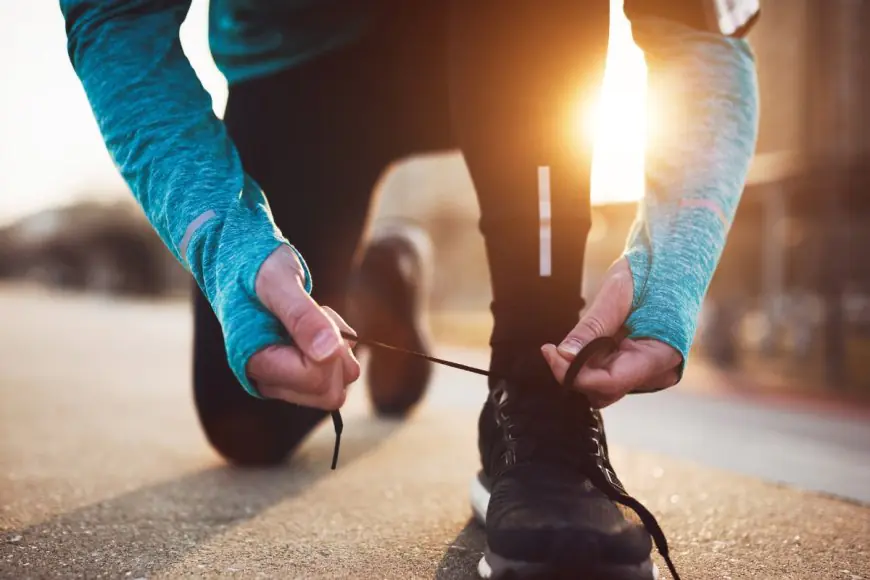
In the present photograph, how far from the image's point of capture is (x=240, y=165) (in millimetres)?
758

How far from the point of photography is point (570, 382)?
646mm

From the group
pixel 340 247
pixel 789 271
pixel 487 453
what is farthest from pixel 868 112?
pixel 487 453

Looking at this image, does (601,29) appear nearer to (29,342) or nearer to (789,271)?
(29,342)

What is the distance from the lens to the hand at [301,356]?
1.89 ft

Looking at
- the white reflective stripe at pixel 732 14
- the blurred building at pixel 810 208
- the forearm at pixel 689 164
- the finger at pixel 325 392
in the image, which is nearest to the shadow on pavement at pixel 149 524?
the finger at pixel 325 392

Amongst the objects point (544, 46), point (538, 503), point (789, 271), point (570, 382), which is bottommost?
point (789, 271)

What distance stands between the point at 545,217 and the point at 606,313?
0.17m

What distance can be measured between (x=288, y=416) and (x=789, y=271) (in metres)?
4.82

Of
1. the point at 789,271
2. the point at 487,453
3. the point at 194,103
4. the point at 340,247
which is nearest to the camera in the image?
the point at 194,103

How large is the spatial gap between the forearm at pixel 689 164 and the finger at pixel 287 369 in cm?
30

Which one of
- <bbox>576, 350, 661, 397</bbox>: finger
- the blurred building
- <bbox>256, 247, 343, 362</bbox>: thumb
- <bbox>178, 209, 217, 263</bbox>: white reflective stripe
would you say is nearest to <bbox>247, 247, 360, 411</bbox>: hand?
<bbox>256, 247, 343, 362</bbox>: thumb

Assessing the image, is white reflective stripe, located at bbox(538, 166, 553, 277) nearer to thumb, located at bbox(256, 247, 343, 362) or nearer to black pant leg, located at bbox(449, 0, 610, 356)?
black pant leg, located at bbox(449, 0, 610, 356)

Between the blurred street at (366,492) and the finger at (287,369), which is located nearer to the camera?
the finger at (287,369)

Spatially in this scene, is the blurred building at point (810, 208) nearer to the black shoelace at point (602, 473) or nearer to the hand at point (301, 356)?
the black shoelace at point (602, 473)
